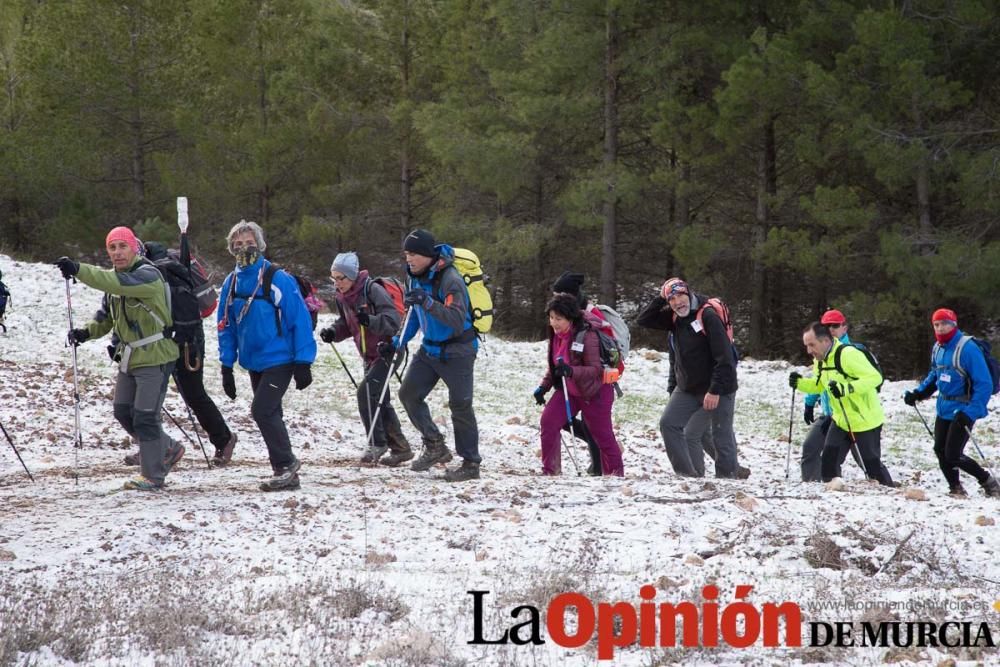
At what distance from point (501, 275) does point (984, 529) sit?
21.6 m

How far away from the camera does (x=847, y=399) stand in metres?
9.59

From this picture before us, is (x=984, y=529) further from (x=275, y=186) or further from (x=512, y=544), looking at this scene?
(x=275, y=186)

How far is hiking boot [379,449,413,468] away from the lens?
10023 millimetres

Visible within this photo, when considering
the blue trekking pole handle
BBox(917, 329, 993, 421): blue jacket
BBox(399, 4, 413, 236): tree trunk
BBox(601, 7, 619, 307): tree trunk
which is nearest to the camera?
the blue trekking pole handle

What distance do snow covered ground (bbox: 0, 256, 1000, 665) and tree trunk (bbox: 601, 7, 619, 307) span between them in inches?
584

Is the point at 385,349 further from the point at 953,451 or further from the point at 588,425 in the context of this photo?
the point at 953,451

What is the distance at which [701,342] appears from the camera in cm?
952

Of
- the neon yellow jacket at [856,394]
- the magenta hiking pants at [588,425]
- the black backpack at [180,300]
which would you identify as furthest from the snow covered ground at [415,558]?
the black backpack at [180,300]

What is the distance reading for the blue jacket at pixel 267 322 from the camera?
802 centimetres

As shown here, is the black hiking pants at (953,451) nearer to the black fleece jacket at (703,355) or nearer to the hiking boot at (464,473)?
the black fleece jacket at (703,355)

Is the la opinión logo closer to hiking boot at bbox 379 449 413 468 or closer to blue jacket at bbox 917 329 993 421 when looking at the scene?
hiking boot at bbox 379 449 413 468

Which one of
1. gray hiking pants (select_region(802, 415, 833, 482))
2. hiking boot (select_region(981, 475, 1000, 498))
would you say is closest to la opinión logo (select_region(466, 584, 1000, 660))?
gray hiking pants (select_region(802, 415, 833, 482))

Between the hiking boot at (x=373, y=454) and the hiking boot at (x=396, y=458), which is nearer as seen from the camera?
the hiking boot at (x=396, y=458)

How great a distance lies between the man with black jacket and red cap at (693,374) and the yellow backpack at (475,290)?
1.56 m
